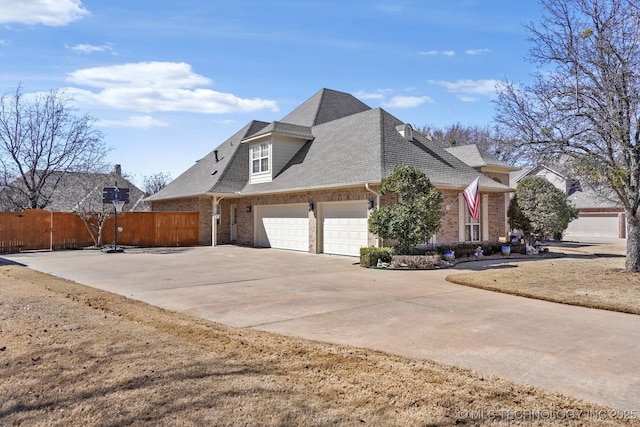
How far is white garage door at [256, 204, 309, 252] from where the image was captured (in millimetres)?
19016

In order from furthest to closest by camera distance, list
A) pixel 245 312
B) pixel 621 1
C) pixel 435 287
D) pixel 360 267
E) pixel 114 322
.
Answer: pixel 360 267, pixel 621 1, pixel 435 287, pixel 245 312, pixel 114 322

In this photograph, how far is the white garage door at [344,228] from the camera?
16031 mm

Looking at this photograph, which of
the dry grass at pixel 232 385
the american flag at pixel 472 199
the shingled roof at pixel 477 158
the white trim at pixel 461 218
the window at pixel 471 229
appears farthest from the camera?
the shingled roof at pixel 477 158

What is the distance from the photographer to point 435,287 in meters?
9.85

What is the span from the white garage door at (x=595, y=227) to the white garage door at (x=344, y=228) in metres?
24.2

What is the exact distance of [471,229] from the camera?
17.9 metres

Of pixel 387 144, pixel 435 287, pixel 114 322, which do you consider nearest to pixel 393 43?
pixel 387 144

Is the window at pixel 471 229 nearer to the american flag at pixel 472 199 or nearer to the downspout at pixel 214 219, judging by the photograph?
the american flag at pixel 472 199

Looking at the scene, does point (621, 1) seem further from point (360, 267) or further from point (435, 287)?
point (360, 267)

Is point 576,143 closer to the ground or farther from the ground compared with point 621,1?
closer to the ground

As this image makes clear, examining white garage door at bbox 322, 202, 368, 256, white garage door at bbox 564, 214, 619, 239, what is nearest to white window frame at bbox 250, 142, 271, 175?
white garage door at bbox 322, 202, 368, 256

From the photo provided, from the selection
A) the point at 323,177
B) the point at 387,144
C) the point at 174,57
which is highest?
the point at 174,57

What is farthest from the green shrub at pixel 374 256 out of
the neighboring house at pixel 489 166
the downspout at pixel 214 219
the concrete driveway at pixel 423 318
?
the neighboring house at pixel 489 166

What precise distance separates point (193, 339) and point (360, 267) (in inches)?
351
